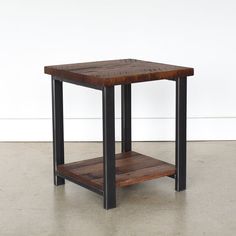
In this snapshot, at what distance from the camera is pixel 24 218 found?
278cm

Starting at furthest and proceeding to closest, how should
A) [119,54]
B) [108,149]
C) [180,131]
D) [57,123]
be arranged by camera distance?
[119,54] < [57,123] < [180,131] < [108,149]

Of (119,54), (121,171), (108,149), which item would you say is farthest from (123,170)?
(119,54)

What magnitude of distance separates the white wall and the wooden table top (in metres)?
0.94

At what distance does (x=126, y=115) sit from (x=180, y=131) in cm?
41

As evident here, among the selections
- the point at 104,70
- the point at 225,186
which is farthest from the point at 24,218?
the point at 225,186

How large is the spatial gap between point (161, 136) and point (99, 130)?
414 mm

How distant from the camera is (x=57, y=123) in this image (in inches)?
124

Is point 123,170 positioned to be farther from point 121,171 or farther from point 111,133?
point 111,133

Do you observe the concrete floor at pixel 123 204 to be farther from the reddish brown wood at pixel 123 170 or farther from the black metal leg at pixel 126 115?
the black metal leg at pixel 126 115

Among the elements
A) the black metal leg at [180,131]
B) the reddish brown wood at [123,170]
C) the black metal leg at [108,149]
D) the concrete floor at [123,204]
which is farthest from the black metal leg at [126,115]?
the black metal leg at [108,149]

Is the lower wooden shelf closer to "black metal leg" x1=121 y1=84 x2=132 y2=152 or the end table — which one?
the end table

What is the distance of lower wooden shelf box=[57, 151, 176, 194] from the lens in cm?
293

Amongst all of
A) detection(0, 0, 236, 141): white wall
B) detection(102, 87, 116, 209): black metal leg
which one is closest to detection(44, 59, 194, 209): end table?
detection(102, 87, 116, 209): black metal leg

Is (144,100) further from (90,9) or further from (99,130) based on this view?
(90,9)
